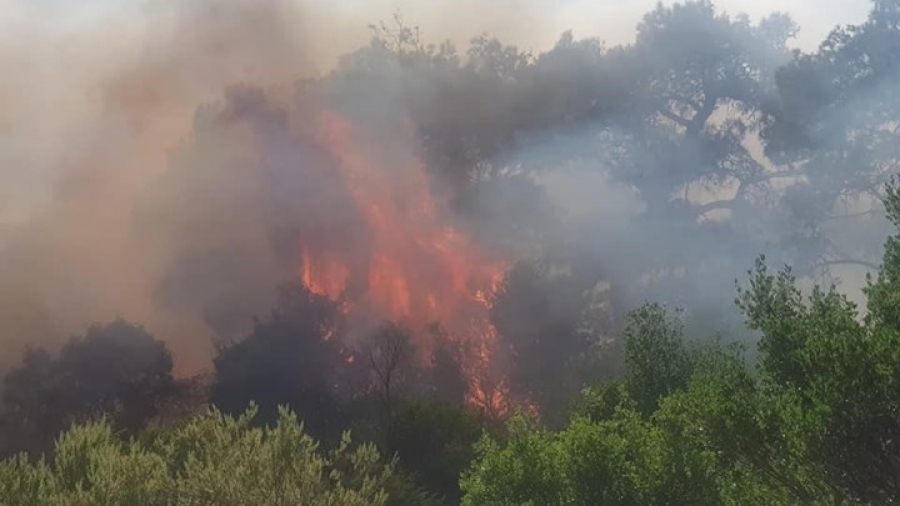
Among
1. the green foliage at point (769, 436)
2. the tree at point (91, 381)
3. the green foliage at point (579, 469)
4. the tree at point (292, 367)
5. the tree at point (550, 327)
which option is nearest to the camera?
the green foliage at point (769, 436)

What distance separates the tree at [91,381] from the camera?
10669 centimetres

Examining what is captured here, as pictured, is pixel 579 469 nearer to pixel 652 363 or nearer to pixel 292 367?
pixel 652 363

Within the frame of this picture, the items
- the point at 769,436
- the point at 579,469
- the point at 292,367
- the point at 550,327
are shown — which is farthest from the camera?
the point at 292,367

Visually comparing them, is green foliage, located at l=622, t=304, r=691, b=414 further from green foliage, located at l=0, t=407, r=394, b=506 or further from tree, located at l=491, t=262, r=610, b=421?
tree, located at l=491, t=262, r=610, b=421

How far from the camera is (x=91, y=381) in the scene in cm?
10769

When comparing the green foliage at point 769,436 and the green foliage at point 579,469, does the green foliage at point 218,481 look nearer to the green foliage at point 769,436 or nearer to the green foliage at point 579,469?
the green foliage at point 579,469

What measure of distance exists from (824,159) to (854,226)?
7.38m

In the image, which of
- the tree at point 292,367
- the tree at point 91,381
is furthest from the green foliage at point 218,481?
the tree at point 91,381

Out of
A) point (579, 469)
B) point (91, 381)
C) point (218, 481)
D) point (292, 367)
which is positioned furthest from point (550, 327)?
point (218, 481)

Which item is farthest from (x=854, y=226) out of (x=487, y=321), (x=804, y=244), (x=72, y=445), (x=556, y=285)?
(x=72, y=445)

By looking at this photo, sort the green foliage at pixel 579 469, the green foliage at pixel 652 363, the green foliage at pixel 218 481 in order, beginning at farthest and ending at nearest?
Result: the green foliage at pixel 652 363 → the green foliage at pixel 579 469 → the green foliage at pixel 218 481

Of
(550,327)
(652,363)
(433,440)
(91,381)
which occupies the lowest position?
(433,440)

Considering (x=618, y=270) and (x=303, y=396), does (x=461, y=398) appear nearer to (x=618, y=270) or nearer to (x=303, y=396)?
(x=303, y=396)

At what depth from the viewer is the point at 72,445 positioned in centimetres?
3688
